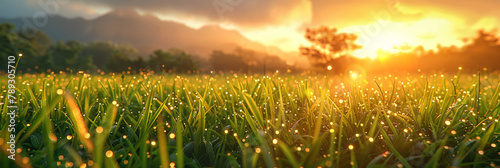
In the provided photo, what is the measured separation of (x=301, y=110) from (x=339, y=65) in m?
39.4

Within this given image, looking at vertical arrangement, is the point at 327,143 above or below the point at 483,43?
below

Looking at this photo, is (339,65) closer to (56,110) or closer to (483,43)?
(483,43)

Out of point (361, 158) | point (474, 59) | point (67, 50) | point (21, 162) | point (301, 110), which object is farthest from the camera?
point (67, 50)

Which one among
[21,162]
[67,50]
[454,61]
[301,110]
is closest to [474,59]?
[454,61]

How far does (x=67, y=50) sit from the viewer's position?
1591 inches

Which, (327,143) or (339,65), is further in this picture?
(339,65)

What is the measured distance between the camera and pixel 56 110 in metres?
2.45

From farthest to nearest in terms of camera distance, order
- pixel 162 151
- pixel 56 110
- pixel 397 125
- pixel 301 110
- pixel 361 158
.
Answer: pixel 301 110 < pixel 56 110 < pixel 397 125 < pixel 361 158 < pixel 162 151

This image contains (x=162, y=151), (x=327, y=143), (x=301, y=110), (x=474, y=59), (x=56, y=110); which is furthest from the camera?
(x=474, y=59)

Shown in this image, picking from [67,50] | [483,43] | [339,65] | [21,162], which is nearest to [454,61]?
[483,43]

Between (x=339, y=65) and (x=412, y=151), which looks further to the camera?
(x=339, y=65)

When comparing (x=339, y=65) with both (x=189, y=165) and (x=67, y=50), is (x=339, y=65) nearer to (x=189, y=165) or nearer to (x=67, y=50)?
(x=67, y=50)

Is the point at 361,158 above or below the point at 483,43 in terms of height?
below

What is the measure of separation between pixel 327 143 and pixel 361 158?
0.24m
